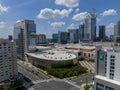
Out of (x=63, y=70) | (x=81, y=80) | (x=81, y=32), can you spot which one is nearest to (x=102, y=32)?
(x=81, y=32)

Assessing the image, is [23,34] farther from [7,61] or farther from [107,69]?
[107,69]

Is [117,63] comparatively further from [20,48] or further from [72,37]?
[72,37]

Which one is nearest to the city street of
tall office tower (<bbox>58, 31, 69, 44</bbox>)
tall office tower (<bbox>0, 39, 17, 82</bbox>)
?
tall office tower (<bbox>0, 39, 17, 82</bbox>)

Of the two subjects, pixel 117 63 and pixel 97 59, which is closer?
pixel 117 63

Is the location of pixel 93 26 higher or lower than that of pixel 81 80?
higher

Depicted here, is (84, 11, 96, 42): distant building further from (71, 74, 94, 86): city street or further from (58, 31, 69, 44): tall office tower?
(71, 74, 94, 86): city street

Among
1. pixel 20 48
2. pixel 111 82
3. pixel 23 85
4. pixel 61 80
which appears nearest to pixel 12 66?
pixel 23 85

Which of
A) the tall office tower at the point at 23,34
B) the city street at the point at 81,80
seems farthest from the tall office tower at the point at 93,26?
the city street at the point at 81,80
